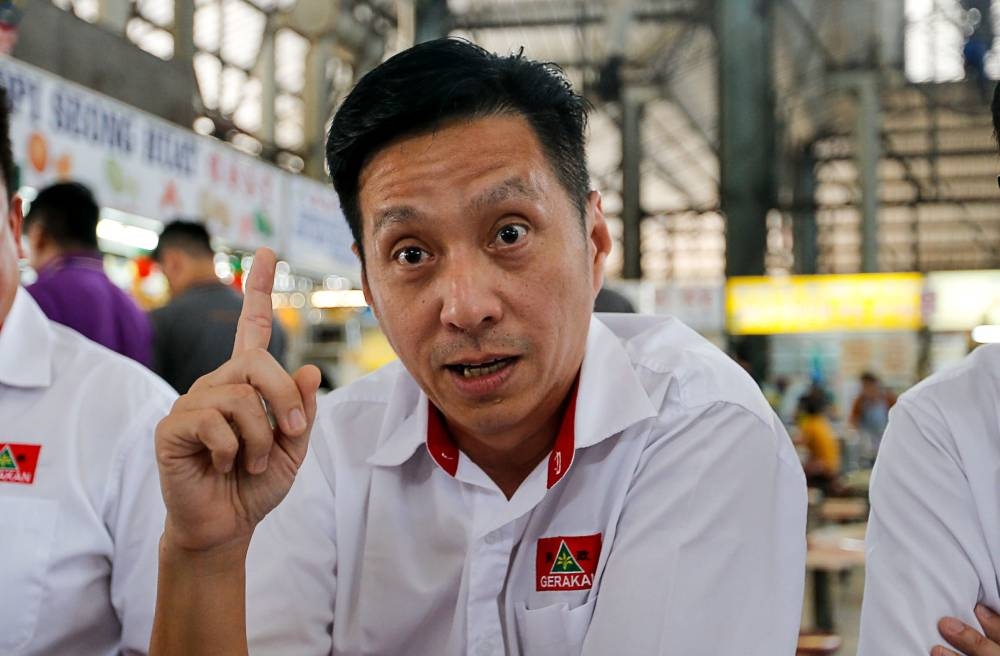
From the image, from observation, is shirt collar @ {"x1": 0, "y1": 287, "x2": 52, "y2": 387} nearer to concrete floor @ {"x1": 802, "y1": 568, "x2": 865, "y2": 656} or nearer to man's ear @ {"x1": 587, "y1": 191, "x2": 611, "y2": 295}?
man's ear @ {"x1": 587, "y1": 191, "x2": 611, "y2": 295}

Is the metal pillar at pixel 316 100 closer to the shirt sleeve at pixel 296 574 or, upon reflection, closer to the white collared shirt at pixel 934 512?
the shirt sleeve at pixel 296 574

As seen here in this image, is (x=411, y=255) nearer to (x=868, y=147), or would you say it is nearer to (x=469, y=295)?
(x=469, y=295)

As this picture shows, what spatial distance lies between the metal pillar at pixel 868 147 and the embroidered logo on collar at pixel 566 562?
12.2 metres

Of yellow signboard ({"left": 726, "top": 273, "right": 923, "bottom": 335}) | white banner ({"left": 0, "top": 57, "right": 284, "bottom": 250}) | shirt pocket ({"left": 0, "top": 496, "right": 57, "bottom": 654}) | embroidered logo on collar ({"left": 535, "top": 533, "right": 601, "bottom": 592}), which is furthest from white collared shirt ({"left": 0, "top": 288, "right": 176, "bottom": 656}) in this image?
yellow signboard ({"left": 726, "top": 273, "right": 923, "bottom": 335})

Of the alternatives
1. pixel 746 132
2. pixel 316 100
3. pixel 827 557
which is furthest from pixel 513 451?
pixel 316 100

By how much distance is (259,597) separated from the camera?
57.8 inches

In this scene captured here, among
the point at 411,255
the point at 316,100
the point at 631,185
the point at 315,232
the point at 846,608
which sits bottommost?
the point at 846,608

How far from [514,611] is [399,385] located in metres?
0.45

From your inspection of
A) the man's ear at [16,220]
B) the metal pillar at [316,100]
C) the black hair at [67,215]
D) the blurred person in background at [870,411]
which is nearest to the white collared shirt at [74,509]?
the man's ear at [16,220]

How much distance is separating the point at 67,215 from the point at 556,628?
243 centimetres

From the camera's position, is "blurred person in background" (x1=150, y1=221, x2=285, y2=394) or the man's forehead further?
"blurred person in background" (x1=150, y1=221, x2=285, y2=394)

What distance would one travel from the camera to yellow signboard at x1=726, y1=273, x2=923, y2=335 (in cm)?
953

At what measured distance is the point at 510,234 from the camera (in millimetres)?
1355

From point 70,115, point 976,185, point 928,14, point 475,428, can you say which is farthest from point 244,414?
point 976,185
